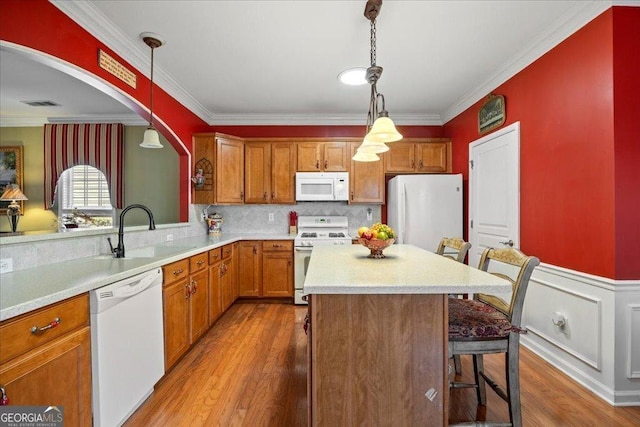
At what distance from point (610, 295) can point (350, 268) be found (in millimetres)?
1681

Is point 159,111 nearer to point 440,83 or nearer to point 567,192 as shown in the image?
point 440,83

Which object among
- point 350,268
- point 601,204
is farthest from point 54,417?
point 601,204

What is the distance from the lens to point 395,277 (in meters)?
1.45

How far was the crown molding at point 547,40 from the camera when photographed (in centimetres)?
202

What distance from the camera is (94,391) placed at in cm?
144

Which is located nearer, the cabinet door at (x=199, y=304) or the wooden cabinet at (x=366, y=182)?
the cabinet door at (x=199, y=304)

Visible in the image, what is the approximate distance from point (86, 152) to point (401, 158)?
179 inches

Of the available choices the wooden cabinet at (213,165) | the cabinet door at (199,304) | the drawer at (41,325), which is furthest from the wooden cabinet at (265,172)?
the drawer at (41,325)

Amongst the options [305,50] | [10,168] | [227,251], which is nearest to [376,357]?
[305,50]

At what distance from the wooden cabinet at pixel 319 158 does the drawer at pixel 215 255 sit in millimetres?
1635

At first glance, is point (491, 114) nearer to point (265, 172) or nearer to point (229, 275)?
point (265, 172)

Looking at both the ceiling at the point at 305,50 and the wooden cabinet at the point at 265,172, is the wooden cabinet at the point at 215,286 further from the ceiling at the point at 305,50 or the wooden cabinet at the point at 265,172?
the ceiling at the point at 305,50

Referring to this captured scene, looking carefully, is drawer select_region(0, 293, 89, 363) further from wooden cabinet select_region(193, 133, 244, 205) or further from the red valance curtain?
the red valance curtain

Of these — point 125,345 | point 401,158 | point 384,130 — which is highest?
point 401,158
